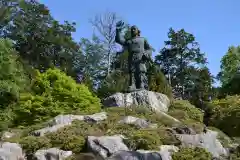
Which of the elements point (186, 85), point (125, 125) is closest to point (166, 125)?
point (125, 125)

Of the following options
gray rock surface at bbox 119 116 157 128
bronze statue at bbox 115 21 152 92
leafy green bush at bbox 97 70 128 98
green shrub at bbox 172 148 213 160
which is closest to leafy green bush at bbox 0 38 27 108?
leafy green bush at bbox 97 70 128 98

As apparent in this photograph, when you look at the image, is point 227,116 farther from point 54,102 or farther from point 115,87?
point 115,87

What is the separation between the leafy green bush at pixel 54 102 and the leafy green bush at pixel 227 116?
5.58m

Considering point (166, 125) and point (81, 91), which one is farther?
point (81, 91)

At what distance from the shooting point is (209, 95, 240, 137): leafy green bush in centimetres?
1884

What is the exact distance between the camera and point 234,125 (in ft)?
61.9

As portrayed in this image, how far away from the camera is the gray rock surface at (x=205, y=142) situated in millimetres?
12781

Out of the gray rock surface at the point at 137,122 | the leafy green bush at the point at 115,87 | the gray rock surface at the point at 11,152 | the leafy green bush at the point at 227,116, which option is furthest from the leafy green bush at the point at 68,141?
the leafy green bush at the point at 115,87

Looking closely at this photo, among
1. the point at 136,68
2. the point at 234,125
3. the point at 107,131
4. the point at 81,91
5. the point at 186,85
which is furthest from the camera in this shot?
the point at 186,85

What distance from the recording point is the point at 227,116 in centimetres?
1955

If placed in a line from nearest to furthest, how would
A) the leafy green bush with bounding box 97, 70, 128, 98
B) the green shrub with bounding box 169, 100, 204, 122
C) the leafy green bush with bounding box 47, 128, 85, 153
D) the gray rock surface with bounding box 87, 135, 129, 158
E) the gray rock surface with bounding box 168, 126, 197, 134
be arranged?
1. the gray rock surface with bounding box 87, 135, 129, 158
2. the leafy green bush with bounding box 47, 128, 85, 153
3. the gray rock surface with bounding box 168, 126, 197, 134
4. the green shrub with bounding box 169, 100, 204, 122
5. the leafy green bush with bounding box 97, 70, 128, 98

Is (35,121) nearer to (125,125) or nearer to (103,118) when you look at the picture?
(103,118)

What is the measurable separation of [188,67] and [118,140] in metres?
33.2

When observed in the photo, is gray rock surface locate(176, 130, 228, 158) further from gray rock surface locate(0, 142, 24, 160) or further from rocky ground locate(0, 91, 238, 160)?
gray rock surface locate(0, 142, 24, 160)
